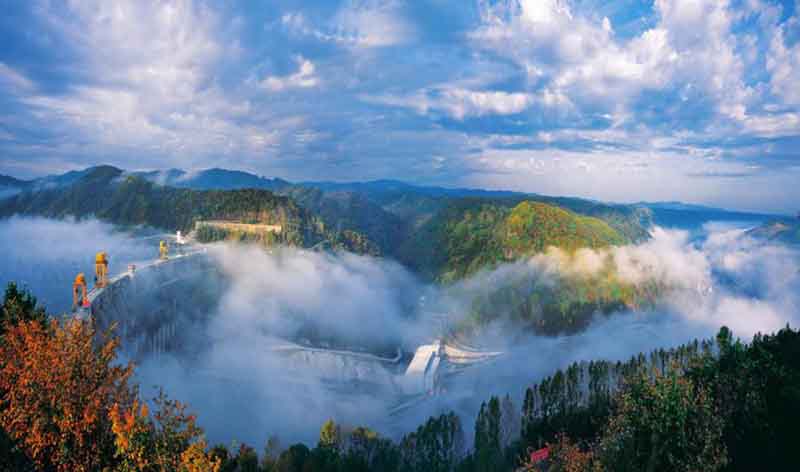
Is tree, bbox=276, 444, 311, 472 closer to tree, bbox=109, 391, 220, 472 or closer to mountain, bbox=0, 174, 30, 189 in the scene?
tree, bbox=109, 391, 220, 472

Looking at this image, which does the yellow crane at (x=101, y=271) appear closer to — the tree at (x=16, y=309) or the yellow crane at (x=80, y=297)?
the yellow crane at (x=80, y=297)

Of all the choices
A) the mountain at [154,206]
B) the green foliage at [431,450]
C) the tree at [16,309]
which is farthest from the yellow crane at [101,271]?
the mountain at [154,206]

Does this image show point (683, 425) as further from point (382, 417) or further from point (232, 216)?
point (232, 216)

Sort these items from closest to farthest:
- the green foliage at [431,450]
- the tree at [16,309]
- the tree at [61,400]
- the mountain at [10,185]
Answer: the tree at [61,400] < the tree at [16,309] < the green foliage at [431,450] < the mountain at [10,185]

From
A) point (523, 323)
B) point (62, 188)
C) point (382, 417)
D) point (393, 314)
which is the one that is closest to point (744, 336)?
point (523, 323)

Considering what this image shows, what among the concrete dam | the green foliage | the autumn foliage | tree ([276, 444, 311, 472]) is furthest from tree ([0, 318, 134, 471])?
the concrete dam

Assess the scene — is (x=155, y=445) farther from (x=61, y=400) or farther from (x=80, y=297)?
(x=80, y=297)
